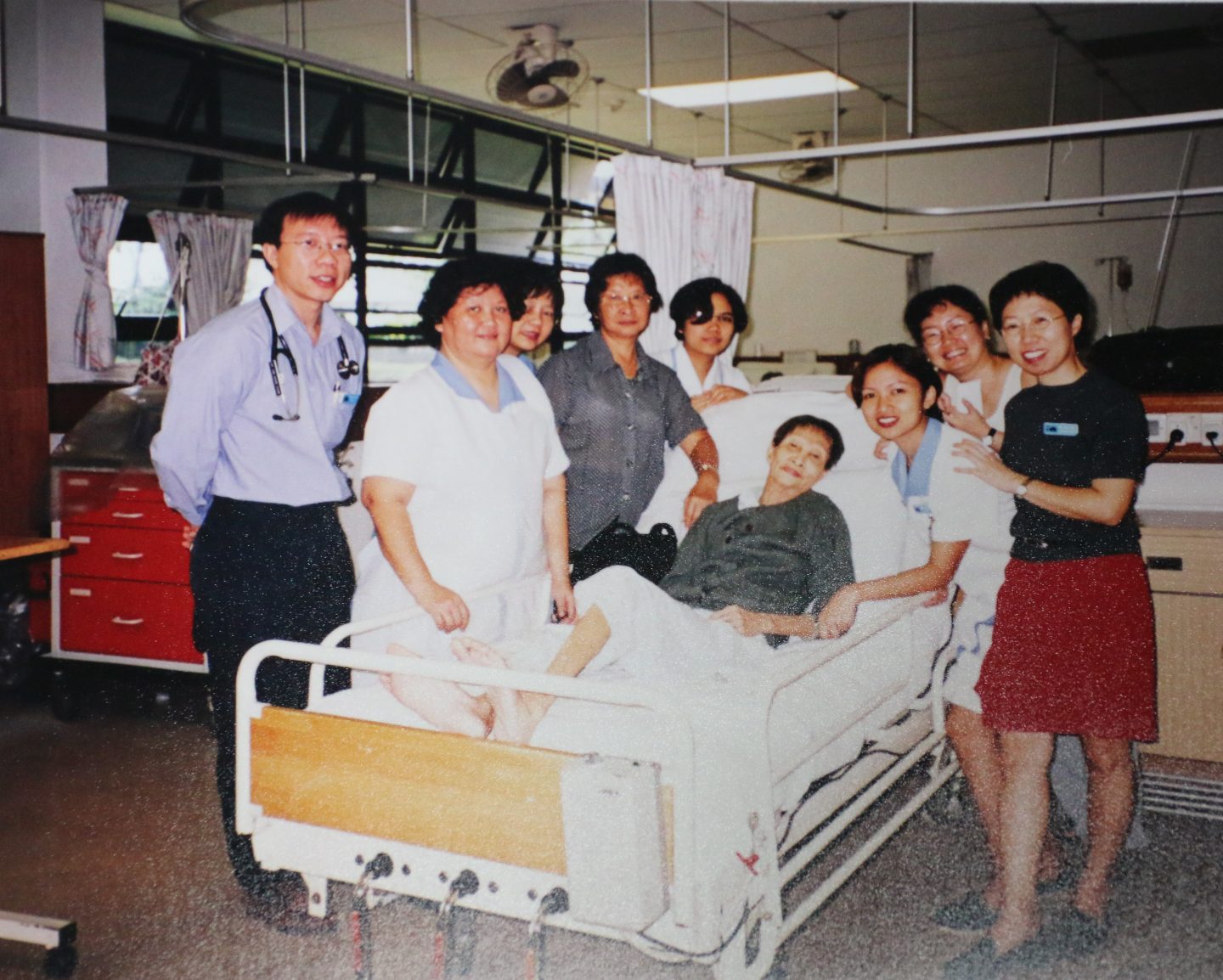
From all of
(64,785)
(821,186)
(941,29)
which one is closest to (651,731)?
(64,785)

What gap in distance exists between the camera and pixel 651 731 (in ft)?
7.53

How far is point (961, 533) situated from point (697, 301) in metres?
1.21

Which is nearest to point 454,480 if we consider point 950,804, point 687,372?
point 687,372

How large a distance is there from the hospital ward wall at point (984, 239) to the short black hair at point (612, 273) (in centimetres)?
428

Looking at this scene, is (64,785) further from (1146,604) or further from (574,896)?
(1146,604)

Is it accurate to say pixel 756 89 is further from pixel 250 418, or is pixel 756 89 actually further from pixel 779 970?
pixel 779 970

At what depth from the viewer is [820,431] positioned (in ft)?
9.73

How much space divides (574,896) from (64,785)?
229cm

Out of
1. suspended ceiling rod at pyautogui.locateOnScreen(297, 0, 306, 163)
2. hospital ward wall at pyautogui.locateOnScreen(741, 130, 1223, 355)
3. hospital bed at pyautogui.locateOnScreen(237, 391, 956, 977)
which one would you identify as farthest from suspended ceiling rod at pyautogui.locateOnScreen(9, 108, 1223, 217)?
hospital ward wall at pyautogui.locateOnScreen(741, 130, 1223, 355)

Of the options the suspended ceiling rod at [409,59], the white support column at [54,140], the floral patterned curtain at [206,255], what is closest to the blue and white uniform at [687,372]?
the suspended ceiling rod at [409,59]

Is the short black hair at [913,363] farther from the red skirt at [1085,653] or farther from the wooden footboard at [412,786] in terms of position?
the wooden footboard at [412,786]

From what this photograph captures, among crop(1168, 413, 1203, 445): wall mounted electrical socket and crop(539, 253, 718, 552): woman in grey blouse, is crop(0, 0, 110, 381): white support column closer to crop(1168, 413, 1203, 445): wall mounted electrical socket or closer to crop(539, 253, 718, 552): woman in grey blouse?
crop(539, 253, 718, 552): woman in grey blouse

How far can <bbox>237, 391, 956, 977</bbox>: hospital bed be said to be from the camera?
167 centimetres

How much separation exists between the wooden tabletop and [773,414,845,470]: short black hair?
220 centimetres
